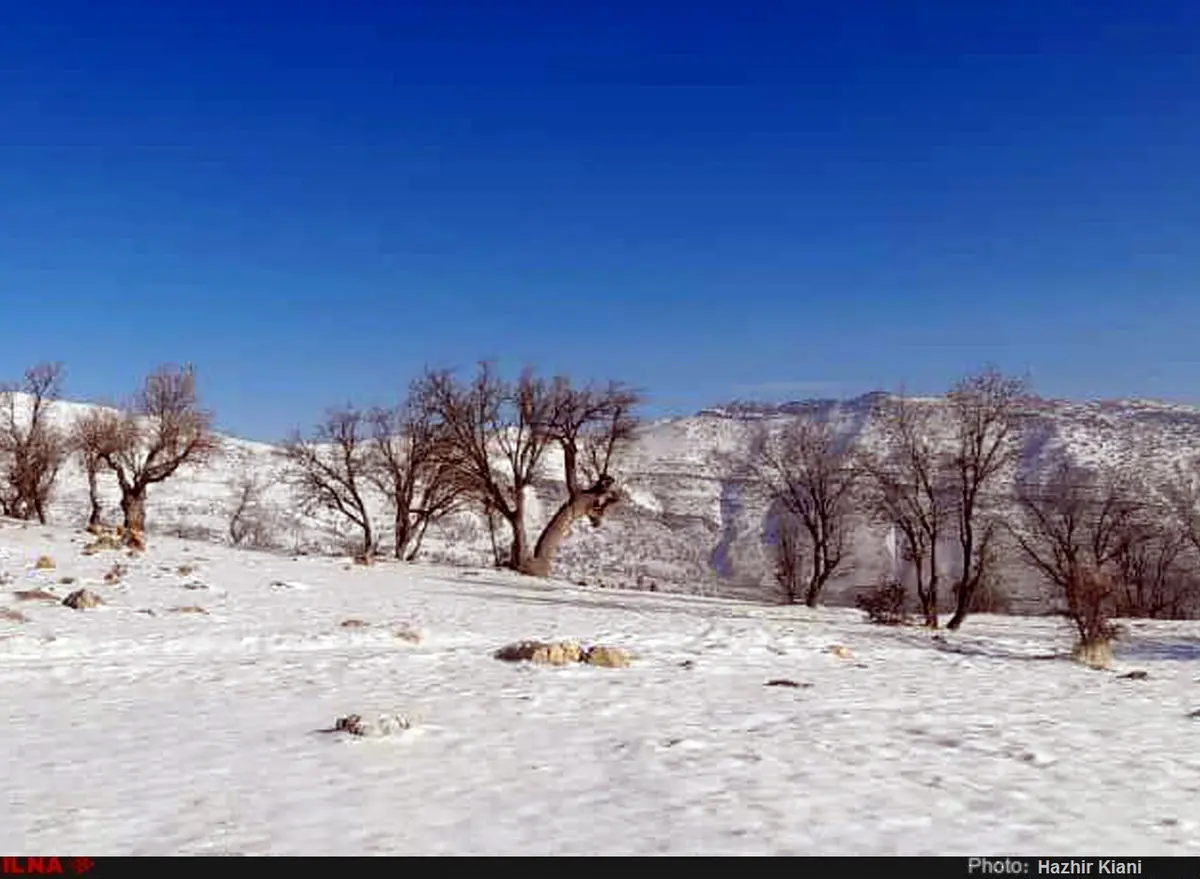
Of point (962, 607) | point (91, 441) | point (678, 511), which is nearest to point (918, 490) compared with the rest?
point (962, 607)

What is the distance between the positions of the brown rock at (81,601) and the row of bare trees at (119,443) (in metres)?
21.4

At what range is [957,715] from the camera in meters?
9.51

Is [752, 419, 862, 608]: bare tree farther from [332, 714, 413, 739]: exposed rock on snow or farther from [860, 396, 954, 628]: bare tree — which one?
[332, 714, 413, 739]: exposed rock on snow

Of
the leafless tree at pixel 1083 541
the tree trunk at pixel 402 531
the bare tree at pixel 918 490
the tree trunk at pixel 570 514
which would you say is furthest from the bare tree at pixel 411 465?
the leafless tree at pixel 1083 541

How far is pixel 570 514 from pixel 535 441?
369 centimetres

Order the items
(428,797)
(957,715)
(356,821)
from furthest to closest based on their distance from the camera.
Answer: (957,715)
(428,797)
(356,821)

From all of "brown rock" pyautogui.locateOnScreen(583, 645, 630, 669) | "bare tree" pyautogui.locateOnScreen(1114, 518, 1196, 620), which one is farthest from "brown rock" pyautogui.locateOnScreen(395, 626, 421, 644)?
"bare tree" pyautogui.locateOnScreen(1114, 518, 1196, 620)

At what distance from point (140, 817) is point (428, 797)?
195 cm

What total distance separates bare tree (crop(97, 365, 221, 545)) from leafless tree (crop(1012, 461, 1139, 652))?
3566 centimetres

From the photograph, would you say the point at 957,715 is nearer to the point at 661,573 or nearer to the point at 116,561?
the point at 116,561

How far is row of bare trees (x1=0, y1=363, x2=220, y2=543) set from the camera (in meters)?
39.4

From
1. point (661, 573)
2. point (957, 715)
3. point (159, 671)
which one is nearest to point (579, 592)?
point (159, 671)

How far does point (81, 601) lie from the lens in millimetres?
15914

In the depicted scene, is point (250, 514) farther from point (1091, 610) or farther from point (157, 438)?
point (1091, 610)
